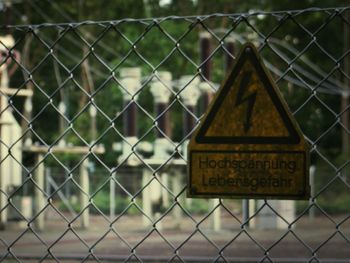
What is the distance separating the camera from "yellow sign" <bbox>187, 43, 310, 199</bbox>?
2191 millimetres

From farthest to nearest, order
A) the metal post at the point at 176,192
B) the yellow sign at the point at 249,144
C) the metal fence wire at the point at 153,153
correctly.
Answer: the metal post at the point at 176,192
the metal fence wire at the point at 153,153
the yellow sign at the point at 249,144

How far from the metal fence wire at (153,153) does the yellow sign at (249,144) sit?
0.17 meters

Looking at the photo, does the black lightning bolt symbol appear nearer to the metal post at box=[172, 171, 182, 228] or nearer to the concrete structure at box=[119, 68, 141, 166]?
the concrete structure at box=[119, 68, 141, 166]

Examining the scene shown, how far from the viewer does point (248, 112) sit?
2223mm

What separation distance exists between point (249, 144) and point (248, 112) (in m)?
0.09

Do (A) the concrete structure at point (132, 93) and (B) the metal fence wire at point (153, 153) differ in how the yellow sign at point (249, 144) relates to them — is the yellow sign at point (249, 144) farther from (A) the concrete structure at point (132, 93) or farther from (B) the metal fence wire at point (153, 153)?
(A) the concrete structure at point (132, 93)

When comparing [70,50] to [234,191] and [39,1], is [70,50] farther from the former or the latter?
[234,191]

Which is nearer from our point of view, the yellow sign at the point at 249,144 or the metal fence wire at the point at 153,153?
the yellow sign at the point at 249,144

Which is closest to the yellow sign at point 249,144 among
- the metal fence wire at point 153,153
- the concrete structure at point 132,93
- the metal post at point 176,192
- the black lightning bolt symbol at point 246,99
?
the black lightning bolt symbol at point 246,99

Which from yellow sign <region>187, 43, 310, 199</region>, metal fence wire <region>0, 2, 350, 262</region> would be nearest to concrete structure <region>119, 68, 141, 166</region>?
metal fence wire <region>0, 2, 350, 262</region>

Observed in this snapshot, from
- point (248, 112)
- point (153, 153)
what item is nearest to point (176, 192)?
point (153, 153)

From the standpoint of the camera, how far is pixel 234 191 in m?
2.23

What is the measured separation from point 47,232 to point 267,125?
13.4 meters

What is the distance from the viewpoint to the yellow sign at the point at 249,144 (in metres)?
2.19
